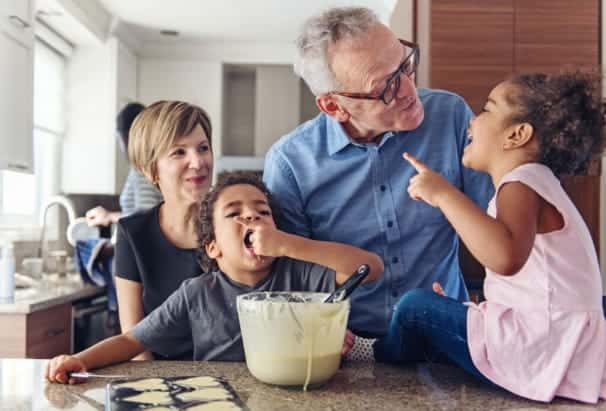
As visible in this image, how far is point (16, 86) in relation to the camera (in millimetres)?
3404

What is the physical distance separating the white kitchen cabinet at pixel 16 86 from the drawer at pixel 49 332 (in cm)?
73

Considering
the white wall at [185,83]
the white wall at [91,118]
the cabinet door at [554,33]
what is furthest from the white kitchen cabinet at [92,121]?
the cabinet door at [554,33]

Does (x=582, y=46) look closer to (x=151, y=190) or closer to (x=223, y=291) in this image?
(x=151, y=190)

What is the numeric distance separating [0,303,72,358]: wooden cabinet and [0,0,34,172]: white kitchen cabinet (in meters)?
0.74

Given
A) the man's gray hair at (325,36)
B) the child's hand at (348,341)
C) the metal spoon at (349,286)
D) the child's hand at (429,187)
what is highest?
the man's gray hair at (325,36)

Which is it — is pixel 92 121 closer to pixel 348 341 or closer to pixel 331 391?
pixel 348 341

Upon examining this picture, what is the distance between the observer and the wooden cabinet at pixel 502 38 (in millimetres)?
3309

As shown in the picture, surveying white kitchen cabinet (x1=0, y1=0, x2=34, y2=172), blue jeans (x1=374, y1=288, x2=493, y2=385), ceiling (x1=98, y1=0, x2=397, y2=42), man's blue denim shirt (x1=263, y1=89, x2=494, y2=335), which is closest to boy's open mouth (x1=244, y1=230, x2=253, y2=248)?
man's blue denim shirt (x1=263, y1=89, x2=494, y2=335)

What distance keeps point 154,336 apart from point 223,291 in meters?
0.13

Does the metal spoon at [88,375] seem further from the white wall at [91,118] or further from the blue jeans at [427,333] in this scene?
the white wall at [91,118]

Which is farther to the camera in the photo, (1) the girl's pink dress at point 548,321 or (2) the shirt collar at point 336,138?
(2) the shirt collar at point 336,138

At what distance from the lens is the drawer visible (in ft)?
9.27

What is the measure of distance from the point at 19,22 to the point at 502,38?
2.19m

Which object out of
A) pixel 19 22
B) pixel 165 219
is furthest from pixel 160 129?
pixel 19 22
